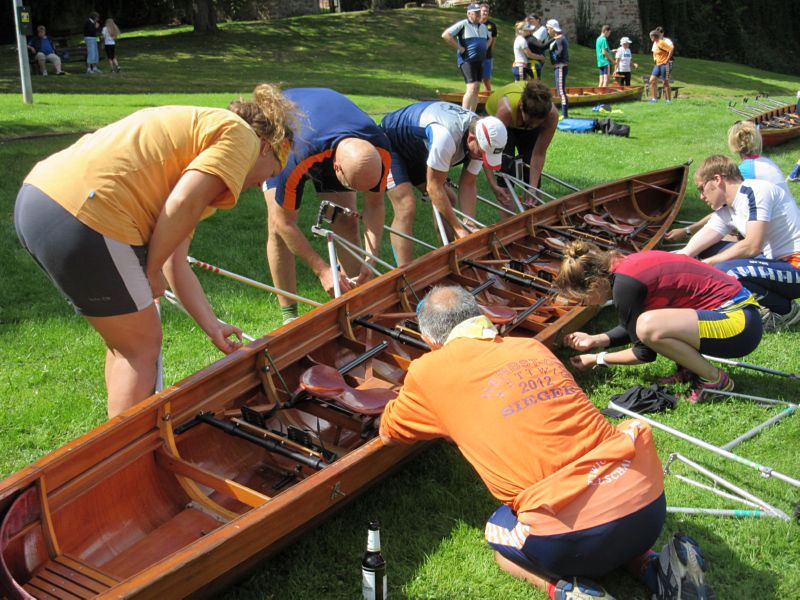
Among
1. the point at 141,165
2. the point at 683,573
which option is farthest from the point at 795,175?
the point at 141,165

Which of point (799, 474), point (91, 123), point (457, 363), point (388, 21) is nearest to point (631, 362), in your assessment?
point (799, 474)

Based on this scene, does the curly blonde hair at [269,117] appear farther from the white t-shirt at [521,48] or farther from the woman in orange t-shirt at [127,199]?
the white t-shirt at [521,48]

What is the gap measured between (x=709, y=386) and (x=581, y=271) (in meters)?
1.37

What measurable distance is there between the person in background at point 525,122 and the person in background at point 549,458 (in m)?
4.38

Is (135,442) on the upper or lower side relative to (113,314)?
lower

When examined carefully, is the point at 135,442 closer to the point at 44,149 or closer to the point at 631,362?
the point at 631,362

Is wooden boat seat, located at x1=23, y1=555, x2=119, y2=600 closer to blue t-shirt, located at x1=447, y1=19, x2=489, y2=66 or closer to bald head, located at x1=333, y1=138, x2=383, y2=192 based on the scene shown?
bald head, located at x1=333, y1=138, x2=383, y2=192

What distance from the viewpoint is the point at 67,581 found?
9.45 ft

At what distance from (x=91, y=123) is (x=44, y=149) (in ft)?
6.02

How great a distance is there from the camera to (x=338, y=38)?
2672cm

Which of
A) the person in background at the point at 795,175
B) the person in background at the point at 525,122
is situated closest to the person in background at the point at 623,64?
the person in background at the point at 795,175

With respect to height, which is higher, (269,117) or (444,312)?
(269,117)

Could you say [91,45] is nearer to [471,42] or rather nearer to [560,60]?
[471,42]

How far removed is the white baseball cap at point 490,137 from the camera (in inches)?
219
